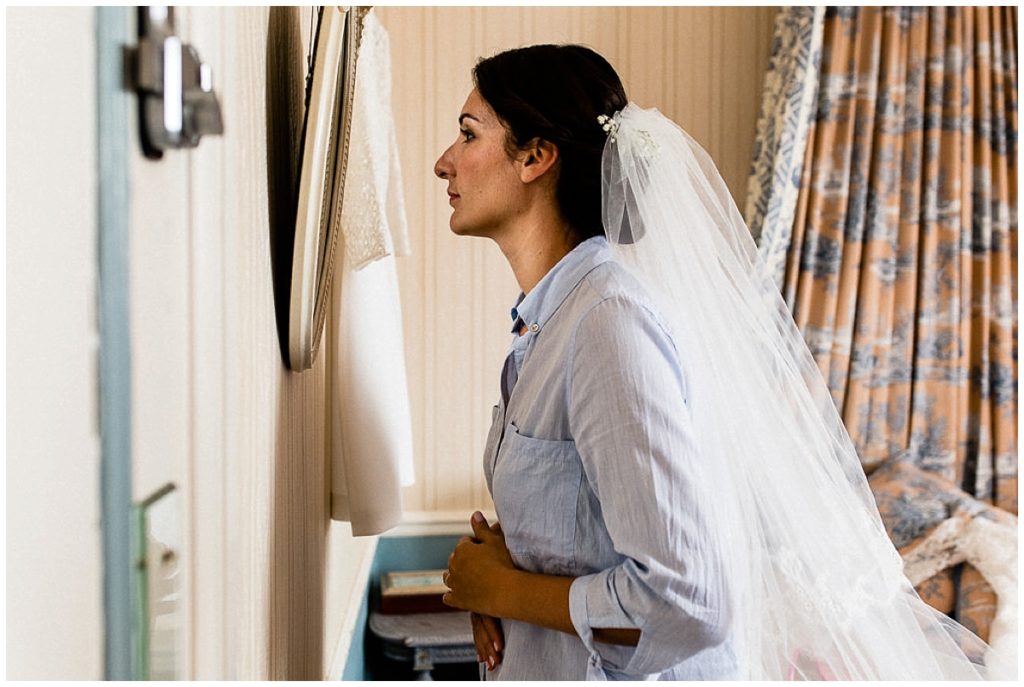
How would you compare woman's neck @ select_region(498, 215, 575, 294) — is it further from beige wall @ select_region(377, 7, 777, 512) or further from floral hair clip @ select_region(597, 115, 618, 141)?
beige wall @ select_region(377, 7, 777, 512)

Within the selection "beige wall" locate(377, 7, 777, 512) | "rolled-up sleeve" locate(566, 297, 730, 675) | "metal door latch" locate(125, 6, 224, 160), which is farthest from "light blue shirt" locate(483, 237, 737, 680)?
"beige wall" locate(377, 7, 777, 512)

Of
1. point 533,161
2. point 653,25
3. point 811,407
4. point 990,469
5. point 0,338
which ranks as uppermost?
point 653,25

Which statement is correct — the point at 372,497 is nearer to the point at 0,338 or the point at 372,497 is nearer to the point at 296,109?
the point at 296,109

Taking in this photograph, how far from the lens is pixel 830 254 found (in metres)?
2.91

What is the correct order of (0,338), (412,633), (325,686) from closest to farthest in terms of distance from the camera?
(0,338) → (325,686) → (412,633)

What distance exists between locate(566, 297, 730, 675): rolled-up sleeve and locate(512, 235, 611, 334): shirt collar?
14 centimetres

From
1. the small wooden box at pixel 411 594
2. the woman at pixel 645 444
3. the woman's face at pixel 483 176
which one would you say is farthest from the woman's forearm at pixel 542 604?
the small wooden box at pixel 411 594

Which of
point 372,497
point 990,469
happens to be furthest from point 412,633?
point 990,469

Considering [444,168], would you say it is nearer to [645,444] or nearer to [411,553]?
[645,444]

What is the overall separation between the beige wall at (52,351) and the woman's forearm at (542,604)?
0.60 m

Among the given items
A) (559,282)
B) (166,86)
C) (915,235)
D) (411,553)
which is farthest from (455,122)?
(166,86)

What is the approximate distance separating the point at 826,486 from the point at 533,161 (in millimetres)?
555

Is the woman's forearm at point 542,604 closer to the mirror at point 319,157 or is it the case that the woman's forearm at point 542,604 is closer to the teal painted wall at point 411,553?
the mirror at point 319,157

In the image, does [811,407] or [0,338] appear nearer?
[0,338]
